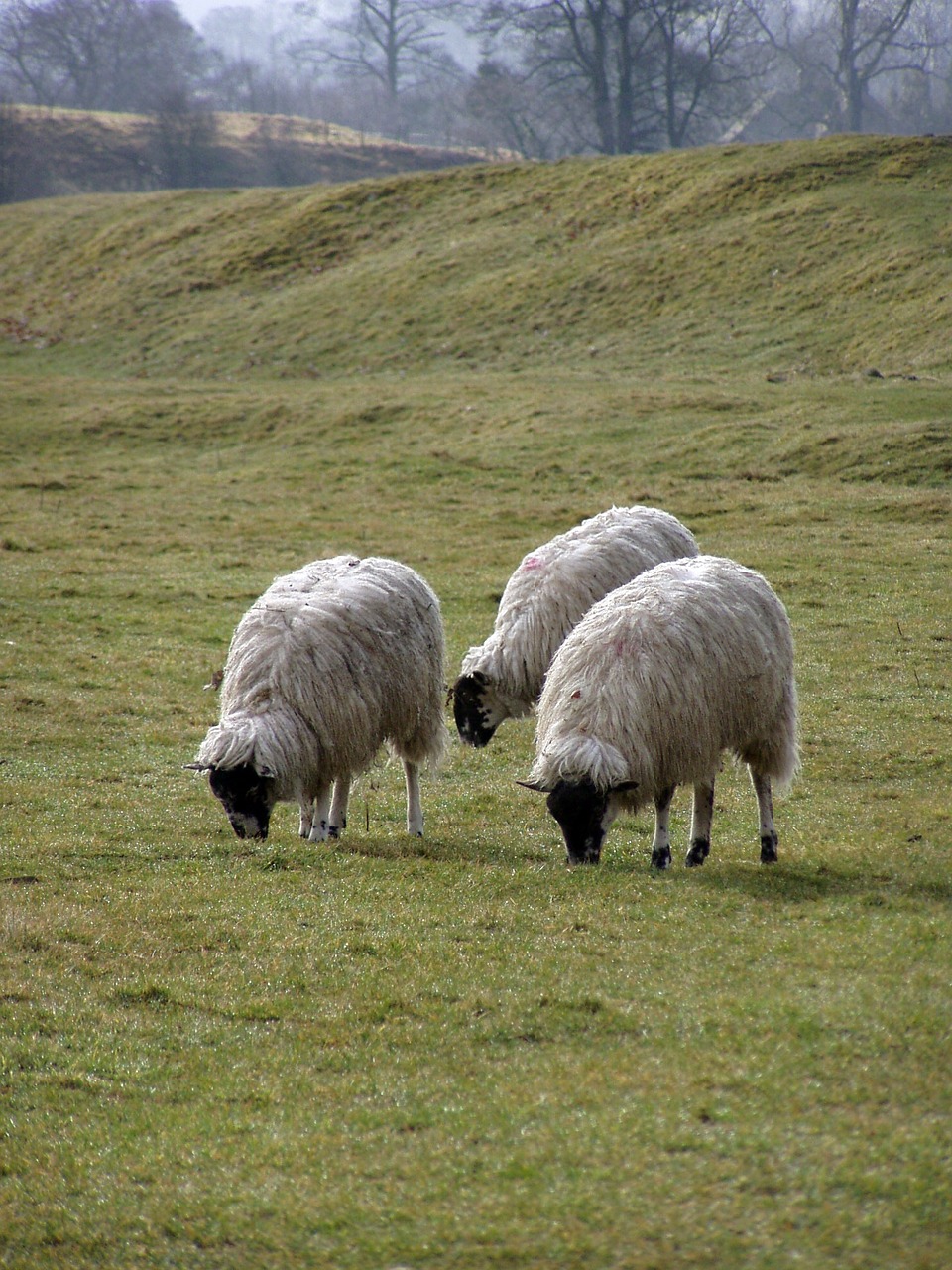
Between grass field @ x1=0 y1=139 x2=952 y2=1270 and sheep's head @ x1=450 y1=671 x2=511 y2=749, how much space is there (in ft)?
1.37

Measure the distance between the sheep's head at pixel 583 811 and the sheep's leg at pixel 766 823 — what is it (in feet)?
3.68

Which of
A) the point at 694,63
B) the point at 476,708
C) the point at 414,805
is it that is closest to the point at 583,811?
the point at 414,805

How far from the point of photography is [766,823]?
8.93m

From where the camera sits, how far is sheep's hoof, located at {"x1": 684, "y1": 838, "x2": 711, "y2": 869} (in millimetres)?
8891

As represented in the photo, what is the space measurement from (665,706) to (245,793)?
3.23 m

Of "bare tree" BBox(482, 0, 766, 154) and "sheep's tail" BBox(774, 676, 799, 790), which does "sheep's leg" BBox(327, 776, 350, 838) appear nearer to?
"sheep's tail" BBox(774, 676, 799, 790)

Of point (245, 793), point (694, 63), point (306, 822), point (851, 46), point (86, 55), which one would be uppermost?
point (86, 55)

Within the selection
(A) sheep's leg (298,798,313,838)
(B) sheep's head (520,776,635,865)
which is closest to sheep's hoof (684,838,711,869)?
(B) sheep's head (520,776,635,865)

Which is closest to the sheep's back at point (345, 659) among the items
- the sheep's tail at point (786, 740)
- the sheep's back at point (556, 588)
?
the sheep's back at point (556, 588)

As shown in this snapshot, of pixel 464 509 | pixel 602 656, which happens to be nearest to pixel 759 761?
pixel 602 656

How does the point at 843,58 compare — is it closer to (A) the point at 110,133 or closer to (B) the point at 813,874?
(A) the point at 110,133

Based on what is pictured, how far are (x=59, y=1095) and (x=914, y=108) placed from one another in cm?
10311

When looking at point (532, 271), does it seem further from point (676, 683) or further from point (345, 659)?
point (676, 683)

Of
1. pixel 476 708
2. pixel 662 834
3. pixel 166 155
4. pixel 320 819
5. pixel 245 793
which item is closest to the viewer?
pixel 662 834
